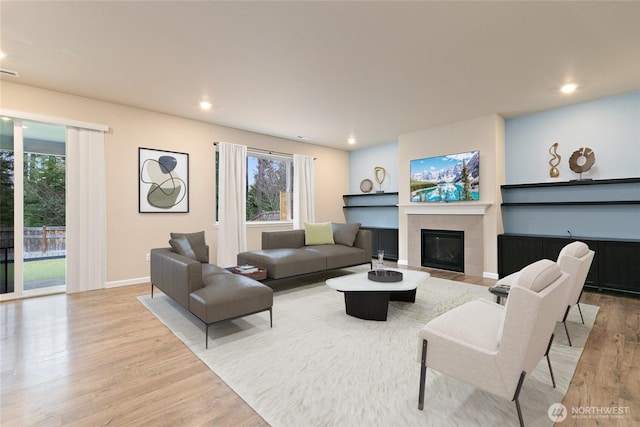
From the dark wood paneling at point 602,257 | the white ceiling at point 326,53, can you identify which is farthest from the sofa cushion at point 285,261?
the dark wood paneling at point 602,257

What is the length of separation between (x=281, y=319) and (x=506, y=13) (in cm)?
344

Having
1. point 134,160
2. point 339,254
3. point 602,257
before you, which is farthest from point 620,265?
point 134,160

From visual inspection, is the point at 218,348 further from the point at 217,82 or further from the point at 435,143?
the point at 435,143

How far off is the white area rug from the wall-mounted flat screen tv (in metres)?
2.43

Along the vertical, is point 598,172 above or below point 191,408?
above

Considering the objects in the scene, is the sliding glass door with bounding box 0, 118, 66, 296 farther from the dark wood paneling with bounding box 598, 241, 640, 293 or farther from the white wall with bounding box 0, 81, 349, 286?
the dark wood paneling with bounding box 598, 241, 640, 293

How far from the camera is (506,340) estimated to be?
141cm

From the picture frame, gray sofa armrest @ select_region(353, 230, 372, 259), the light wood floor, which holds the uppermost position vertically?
the picture frame

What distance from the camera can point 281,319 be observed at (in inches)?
121

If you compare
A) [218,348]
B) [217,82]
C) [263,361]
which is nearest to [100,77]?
[217,82]

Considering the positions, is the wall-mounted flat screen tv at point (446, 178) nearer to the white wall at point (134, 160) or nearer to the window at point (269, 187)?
the window at point (269, 187)

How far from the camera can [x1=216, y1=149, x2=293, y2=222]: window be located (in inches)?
245

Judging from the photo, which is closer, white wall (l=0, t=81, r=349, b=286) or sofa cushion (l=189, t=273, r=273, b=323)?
sofa cushion (l=189, t=273, r=273, b=323)

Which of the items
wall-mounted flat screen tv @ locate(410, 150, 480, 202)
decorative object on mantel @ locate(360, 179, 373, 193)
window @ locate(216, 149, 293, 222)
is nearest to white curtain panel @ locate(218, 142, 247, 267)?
window @ locate(216, 149, 293, 222)
